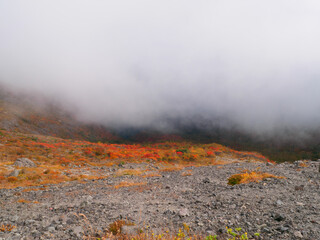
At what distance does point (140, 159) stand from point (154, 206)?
87.4ft

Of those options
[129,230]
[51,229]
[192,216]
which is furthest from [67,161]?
[192,216]

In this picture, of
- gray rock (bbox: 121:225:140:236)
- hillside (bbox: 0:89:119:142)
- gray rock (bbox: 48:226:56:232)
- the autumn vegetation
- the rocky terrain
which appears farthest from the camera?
hillside (bbox: 0:89:119:142)

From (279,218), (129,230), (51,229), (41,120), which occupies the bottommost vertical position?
(41,120)

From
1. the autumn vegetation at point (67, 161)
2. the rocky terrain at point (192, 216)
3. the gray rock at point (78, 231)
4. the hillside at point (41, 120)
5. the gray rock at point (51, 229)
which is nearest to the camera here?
the rocky terrain at point (192, 216)

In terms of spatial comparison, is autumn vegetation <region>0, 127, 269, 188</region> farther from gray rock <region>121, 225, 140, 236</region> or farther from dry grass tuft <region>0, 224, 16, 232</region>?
gray rock <region>121, 225, 140, 236</region>

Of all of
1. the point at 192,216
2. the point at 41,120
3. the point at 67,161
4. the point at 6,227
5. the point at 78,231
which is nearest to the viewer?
the point at 78,231

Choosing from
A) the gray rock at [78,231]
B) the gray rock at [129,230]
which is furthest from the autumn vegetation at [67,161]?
the gray rock at [129,230]

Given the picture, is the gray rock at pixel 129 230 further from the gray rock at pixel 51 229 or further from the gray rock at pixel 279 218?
the gray rock at pixel 279 218

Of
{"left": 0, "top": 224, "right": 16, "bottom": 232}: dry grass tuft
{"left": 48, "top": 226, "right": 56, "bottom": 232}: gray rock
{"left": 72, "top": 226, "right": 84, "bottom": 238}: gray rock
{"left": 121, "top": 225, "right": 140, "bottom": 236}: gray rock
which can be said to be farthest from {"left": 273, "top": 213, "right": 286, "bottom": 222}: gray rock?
{"left": 0, "top": 224, "right": 16, "bottom": 232}: dry grass tuft

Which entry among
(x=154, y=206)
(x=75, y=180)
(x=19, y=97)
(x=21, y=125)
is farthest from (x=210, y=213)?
(x=19, y=97)

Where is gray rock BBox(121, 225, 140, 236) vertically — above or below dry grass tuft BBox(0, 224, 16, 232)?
above

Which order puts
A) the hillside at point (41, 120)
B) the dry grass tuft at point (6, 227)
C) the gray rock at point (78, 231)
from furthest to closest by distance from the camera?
the hillside at point (41, 120) < the dry grass tuft at point (6, 227) < the gray rock at point (78, 231)

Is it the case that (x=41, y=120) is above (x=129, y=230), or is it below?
below

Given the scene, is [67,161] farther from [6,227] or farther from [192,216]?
[192,216]
